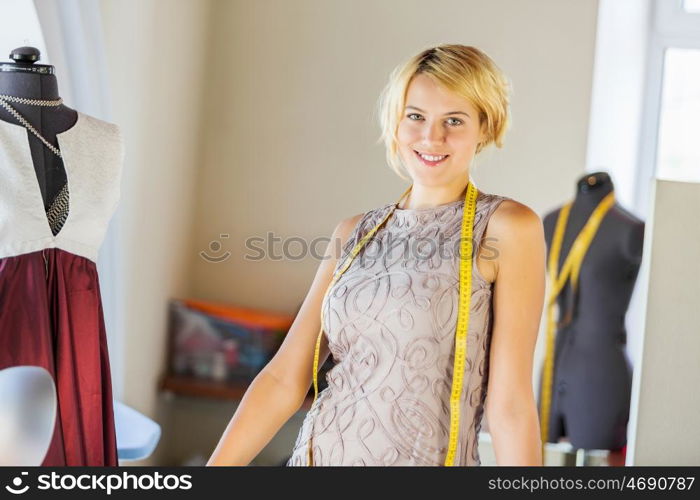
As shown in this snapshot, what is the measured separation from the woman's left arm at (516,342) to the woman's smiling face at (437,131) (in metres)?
0.14

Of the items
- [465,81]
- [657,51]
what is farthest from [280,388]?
[657,51]

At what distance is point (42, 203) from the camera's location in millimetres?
1586

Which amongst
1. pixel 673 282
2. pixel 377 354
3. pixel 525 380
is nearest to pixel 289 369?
pixel 377 354

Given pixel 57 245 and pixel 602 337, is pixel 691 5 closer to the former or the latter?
pixel 602 337

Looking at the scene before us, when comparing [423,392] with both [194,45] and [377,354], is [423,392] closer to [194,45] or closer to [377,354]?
[377,354]

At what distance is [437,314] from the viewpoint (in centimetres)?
138

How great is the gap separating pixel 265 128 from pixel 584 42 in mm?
1330

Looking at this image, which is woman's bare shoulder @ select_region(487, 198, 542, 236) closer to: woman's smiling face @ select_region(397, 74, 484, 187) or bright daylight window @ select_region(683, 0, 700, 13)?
woman's smiling face @ select_region(397, 74, 484, 187)

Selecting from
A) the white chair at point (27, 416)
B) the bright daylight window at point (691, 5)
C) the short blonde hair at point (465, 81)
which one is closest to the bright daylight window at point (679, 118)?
the bright daylight window at point (691, 5)

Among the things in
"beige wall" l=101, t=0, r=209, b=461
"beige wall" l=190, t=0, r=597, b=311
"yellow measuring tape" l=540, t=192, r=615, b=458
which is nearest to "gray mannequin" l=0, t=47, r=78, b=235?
"beige wall" l=101, t=0, r=209, b=461

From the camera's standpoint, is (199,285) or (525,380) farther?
(199,285)

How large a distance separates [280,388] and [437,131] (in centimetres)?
46
